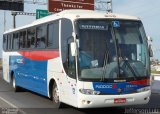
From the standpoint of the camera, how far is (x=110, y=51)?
12266mm

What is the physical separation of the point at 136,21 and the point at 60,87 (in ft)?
10.2

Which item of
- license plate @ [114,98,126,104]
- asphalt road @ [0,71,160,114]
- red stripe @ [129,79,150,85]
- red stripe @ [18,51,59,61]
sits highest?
red stripe @ [18,51,59,61]

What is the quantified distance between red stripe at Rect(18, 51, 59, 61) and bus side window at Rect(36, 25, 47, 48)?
290mm

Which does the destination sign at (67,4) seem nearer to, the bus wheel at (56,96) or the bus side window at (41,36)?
the bus side window at (41,36)

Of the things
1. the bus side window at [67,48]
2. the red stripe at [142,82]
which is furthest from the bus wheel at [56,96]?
the red stripe at [142,82]

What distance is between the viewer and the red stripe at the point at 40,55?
14500 millimetres

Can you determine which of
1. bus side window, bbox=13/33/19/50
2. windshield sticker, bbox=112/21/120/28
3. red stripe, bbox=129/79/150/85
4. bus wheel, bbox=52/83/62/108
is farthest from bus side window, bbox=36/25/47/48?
red stripe, bbox=129/79/150/85

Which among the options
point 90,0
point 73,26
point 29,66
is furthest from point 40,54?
point 90,0

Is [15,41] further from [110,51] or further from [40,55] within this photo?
[110,51]

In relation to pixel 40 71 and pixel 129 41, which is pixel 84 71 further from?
pixel 40 71

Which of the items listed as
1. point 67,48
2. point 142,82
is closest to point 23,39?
point 67,48

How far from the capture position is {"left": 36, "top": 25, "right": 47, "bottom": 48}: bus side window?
1567cm

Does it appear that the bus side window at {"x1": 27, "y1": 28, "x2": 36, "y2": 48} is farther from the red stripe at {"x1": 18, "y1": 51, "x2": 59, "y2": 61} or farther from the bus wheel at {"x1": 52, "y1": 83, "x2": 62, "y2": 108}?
the bus wheel at {"x1": 52, "y1": 83, "x2": 62, "y2": 108}

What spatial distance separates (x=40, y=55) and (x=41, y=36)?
0.71 metres
